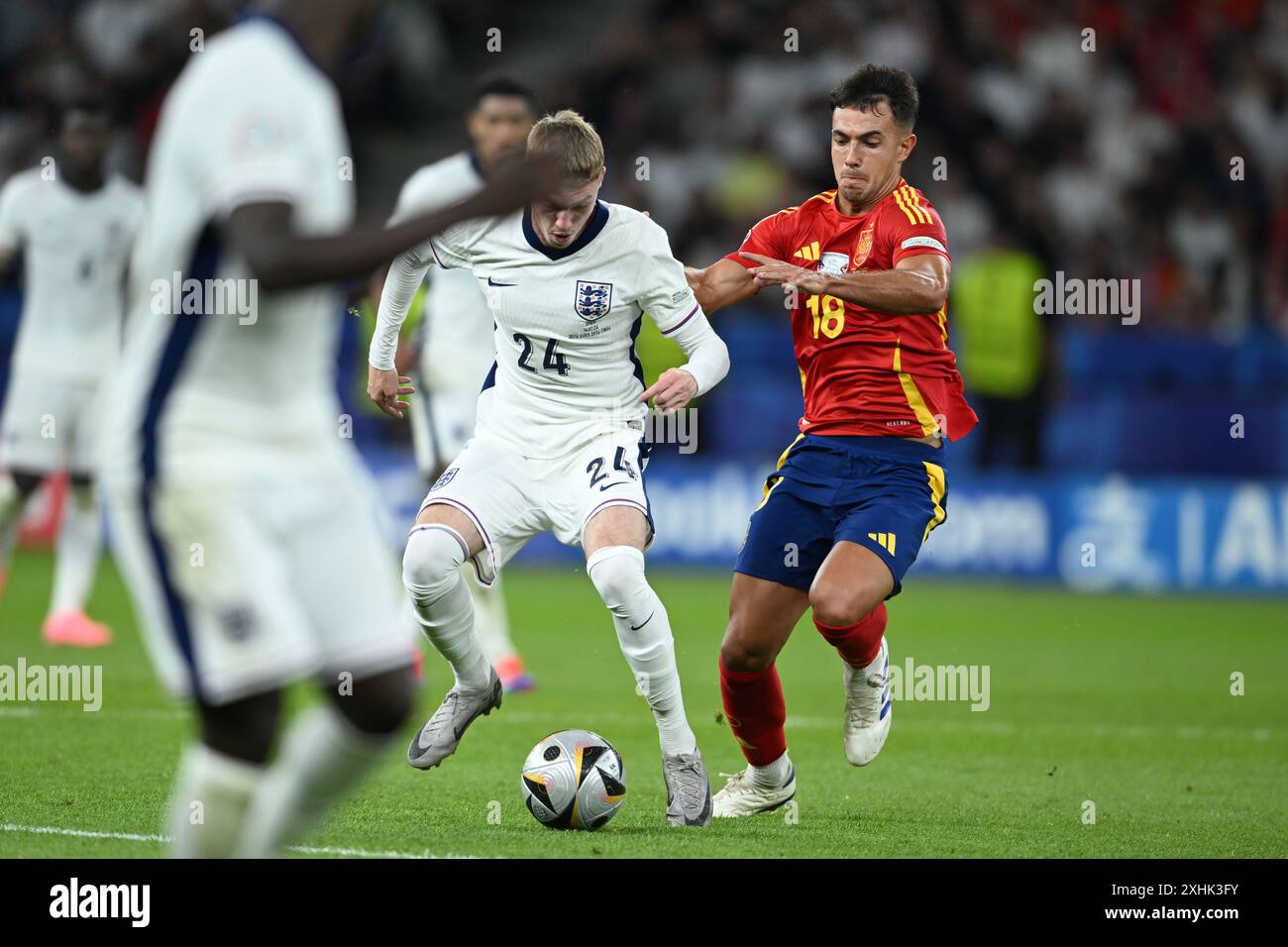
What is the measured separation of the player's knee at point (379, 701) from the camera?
434cm

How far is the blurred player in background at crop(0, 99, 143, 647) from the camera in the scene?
11312 mm

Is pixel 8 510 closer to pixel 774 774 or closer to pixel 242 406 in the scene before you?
pixel 774 774

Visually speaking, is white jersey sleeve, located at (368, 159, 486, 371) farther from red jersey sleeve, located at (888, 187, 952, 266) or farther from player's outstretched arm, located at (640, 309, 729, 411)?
red jersey sleeve, located at (888, 187, 952, 266)

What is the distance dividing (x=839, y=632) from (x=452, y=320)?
13.1ft

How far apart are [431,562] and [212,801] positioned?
8.81 feet

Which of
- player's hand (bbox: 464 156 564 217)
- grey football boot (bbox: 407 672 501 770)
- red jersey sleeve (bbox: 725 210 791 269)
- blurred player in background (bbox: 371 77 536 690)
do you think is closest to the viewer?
player's hand (bbox: 464 156 564 217)

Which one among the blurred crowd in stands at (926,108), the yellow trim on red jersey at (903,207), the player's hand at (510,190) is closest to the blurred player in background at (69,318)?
the yellow trim on red jersey at (903,207)

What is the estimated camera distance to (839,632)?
7.04 metres

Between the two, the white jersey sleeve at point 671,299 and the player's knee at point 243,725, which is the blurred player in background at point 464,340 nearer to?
the white jersey sleeve at point 671,299

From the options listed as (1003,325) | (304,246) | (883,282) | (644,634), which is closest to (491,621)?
(644,634)

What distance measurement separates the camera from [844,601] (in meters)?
6.74

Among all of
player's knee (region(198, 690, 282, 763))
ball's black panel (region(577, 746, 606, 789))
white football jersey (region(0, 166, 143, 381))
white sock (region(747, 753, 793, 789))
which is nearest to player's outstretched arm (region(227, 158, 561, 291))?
player's knee (region(198, 690, 282, 763))

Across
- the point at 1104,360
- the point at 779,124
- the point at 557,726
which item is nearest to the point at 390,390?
the point at 557,726

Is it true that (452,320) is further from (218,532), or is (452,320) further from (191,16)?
(191,16)
